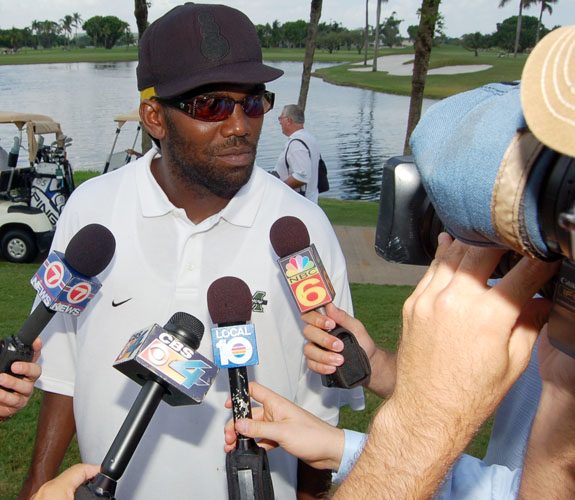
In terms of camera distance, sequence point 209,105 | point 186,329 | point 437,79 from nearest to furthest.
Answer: point 186,329 → point 209,105 → point 437,79

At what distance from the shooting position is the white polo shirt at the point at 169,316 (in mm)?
2156

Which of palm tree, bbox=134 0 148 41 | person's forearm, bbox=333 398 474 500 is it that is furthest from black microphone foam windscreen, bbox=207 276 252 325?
palm tree, bbox=134 0 148 41

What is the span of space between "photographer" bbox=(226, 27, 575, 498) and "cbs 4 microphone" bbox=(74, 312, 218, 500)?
196 mm

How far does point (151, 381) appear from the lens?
57.2 inches

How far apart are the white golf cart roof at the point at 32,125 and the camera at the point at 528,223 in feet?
31.4

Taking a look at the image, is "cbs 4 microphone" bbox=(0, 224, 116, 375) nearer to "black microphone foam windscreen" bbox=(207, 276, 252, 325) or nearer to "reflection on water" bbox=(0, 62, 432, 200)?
"black microphone foam windscreen" bbox=(207, 276, 252, 325)

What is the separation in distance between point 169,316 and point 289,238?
1.76 feet

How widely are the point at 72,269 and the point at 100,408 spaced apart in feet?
1.82

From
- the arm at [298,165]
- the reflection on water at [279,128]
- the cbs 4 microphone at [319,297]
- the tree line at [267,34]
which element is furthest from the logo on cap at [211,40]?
the tree line at [267,34]

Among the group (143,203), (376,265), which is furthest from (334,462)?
(376,265)

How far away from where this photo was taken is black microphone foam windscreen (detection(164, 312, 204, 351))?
157 centimetres

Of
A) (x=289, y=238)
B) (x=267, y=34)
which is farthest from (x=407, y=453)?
(x=267, y=34)

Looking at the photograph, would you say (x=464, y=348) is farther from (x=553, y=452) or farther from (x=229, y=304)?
(x=229, y=304)

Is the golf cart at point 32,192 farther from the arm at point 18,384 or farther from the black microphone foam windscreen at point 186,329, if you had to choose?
the black microphone foam windscreen at point 186,329
